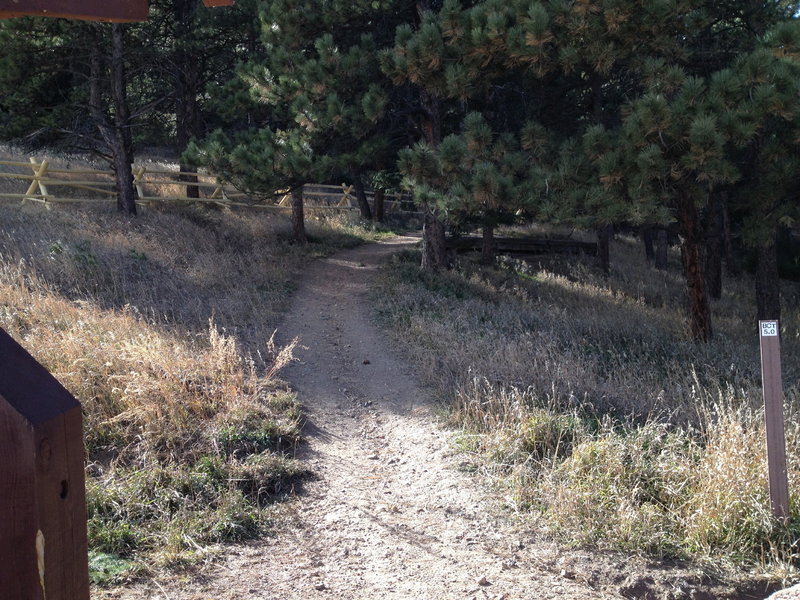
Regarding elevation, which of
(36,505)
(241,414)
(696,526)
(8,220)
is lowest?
(696,526)

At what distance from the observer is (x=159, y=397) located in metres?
5.80

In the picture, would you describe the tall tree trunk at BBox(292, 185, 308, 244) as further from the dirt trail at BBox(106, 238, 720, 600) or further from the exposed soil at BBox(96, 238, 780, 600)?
the exposed soil at BBox(96, 238, 780, 600)

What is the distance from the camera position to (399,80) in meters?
11.3

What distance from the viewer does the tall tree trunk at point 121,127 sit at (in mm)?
15578

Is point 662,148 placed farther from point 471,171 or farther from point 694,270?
point 694,270

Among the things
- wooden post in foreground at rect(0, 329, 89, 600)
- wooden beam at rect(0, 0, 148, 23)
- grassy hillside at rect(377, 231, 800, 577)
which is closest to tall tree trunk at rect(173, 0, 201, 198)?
grassy hillside at rect(377, 231, 800, 577)

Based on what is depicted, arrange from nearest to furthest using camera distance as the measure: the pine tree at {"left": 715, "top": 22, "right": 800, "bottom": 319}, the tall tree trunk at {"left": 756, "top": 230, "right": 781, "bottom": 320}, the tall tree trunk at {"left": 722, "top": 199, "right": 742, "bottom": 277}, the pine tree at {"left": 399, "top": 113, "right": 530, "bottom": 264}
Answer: the pine tree at {"left": 715, "top": 22, "right": 800, "bottom": 319}
the pine tree at {"left": 399, "top": 113, "right": 530, "bottom": 264}
the tall tree trunk at {"left": 756, "top": 230, "right": 781, "bottom": 320}
the tall tree trunk at {"left": 722, "top": 199, "right": 742, "bottom": 277}

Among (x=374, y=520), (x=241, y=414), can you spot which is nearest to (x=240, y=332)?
(x=241, y=414)

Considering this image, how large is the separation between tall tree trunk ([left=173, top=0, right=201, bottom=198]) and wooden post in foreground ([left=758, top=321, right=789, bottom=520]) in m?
14.2

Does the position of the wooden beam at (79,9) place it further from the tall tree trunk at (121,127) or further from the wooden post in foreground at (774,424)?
the tall tree trunk at (121,127)

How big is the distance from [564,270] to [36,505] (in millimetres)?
20742

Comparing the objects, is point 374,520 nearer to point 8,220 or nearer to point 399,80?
point 399,80

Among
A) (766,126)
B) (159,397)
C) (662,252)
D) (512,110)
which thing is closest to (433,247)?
(512,110)

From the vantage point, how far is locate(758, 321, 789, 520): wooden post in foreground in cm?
468
